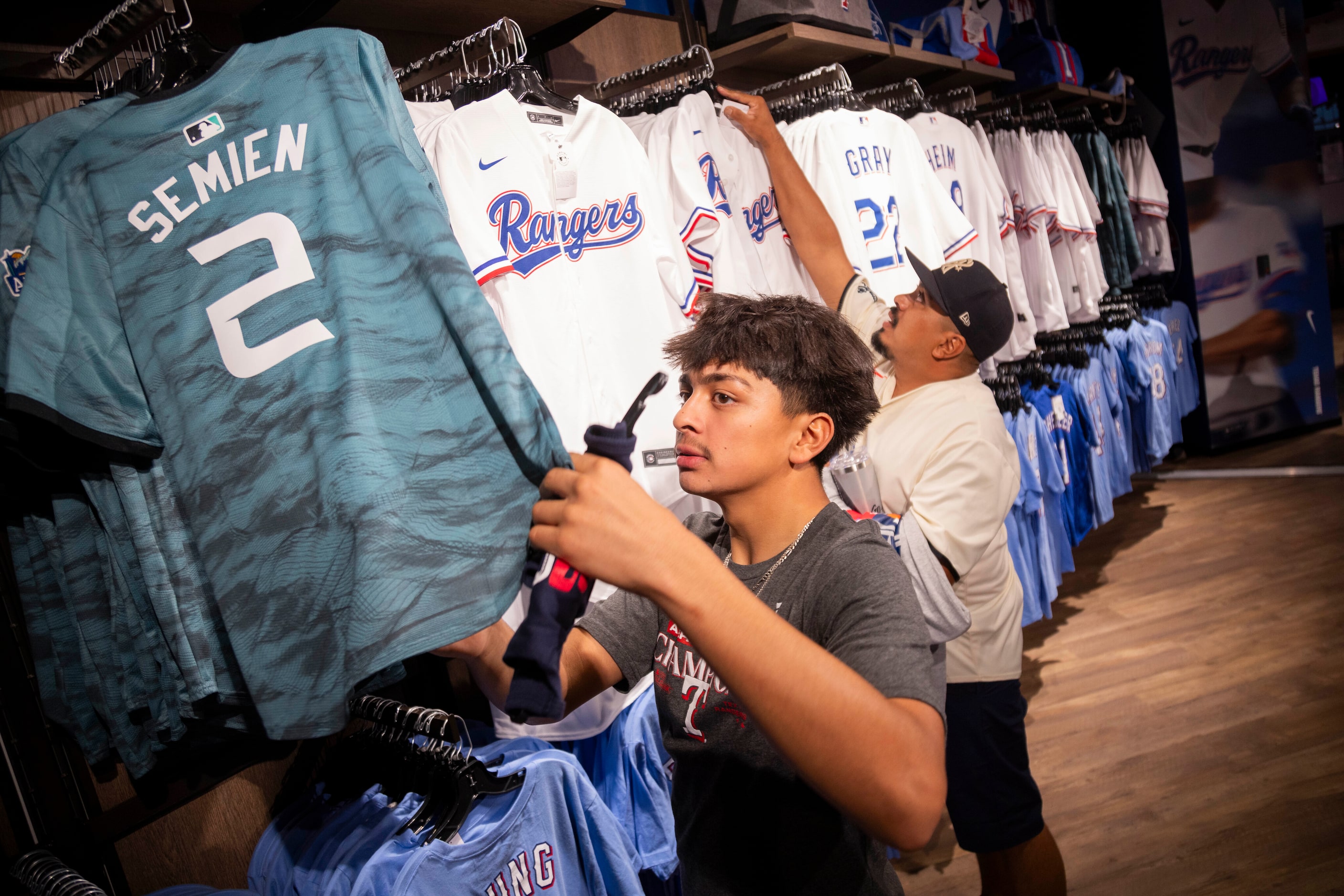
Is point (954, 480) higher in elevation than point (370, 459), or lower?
lower

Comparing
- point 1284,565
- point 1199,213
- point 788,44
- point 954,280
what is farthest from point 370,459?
point 1199,213

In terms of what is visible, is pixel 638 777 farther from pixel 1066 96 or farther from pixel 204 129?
pixel 1066 96

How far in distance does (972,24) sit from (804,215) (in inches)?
85.9

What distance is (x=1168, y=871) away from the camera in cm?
241

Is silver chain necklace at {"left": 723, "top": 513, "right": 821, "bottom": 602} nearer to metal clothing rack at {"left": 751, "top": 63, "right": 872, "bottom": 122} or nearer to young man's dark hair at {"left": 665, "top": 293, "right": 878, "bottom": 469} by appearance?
young man's dark hair at {"left": 665, "top": 293, "right": 878, "bottom": 469}

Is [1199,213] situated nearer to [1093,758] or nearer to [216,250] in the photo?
[1093,758]

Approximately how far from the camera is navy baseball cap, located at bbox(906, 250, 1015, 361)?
2146 millimetres

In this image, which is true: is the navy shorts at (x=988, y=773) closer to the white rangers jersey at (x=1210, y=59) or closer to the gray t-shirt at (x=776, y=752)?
the gray t-shirt at (x=776, y=752)

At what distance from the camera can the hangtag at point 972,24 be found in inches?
149

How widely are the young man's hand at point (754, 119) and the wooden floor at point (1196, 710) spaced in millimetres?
2205

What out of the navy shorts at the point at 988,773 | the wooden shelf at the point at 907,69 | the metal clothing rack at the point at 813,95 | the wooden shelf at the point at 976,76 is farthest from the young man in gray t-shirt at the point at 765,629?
the wooden shelf at the point at 976,76

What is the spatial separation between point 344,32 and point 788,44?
1889 mm

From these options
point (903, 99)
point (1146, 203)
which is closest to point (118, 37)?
point (903, 99)

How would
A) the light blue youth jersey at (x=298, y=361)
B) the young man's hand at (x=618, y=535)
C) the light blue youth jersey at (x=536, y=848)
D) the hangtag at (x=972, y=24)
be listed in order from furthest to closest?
the hangtag at (x=972, y=24) < the light blue youth jersey at (x=536, y=848) < the light blue youth jersey at (x=298, y=361) < the young man's hand at (x=618, y=535)
